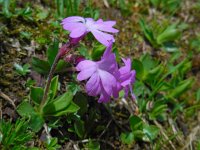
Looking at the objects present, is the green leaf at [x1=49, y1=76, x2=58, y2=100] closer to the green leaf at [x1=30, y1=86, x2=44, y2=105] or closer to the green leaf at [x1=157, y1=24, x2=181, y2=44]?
the green leaf at [x1=30, y1=86, x2=44, y2=105]

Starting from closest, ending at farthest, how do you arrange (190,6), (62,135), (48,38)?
(62,135) < (48,38) < (190,6)

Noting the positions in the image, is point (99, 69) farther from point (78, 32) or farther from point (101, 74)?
point (78, 32)

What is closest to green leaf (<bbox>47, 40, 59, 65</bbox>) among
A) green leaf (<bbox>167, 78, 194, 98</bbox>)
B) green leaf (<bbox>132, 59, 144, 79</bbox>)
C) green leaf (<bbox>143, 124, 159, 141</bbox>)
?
green leaf (<bbox>132, 59, 144, 79</bbox>)

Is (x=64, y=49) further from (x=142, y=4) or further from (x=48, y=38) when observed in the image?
(x=142, y=4)

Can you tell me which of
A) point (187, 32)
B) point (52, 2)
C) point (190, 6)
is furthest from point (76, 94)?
point (190, 6)

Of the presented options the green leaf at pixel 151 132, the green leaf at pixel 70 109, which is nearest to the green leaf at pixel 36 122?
the green leaf at pixel 70 109

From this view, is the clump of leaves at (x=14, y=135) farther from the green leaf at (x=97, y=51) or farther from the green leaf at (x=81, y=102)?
the green leaf at (x=97, y=51)
